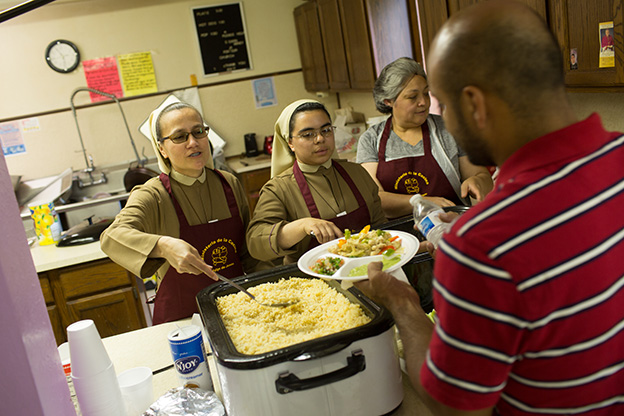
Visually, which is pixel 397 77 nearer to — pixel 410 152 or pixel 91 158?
pixel 410 152

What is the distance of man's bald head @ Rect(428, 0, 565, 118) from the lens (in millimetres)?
710

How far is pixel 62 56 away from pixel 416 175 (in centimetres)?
366

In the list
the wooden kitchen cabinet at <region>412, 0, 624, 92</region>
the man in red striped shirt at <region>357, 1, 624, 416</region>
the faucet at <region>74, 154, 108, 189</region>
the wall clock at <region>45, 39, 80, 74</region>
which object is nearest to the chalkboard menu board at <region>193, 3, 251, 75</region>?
the wall clock at <region>45, 39, 80, 74</region>

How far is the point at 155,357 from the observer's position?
1.60 metres

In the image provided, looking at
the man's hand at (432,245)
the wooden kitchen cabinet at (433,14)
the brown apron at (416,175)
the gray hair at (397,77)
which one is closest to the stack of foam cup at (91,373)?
the man's hand at (432,245)

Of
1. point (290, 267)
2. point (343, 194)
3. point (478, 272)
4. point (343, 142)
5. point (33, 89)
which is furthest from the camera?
point (33, 89)

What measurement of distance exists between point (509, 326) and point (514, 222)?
13 centimetres

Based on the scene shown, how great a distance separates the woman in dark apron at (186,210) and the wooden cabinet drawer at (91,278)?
1255 mm

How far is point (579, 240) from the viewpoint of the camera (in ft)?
2.33

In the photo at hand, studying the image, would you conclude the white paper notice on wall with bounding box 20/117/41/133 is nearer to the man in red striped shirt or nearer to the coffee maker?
the coffee maker

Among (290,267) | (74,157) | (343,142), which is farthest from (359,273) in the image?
(74,157)

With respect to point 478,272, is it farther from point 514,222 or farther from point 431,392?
point 431,392

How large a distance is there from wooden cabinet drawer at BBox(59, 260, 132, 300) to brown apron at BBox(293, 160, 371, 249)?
151 centimetres

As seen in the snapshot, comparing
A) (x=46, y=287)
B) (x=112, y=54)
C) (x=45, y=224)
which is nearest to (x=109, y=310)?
(x=46, y=287)
